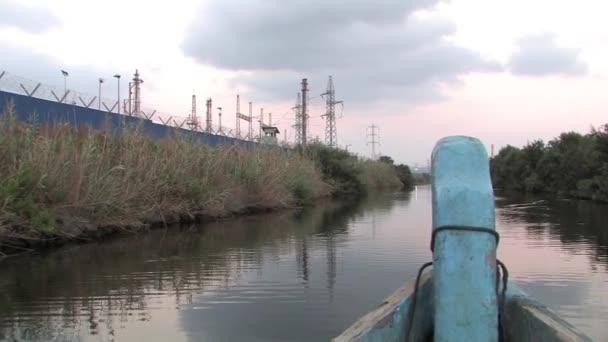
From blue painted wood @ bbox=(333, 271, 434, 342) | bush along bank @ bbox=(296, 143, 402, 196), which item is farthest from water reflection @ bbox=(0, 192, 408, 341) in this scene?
bush along bank @ bbox=(296, 143, 402, 196)

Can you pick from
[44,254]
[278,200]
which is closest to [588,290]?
[44,254]

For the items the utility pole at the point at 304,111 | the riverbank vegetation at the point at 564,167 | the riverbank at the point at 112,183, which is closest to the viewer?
the riverbank at the point at 112,183

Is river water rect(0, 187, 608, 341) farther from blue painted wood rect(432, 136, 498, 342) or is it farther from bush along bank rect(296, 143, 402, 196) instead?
bush along bank rect(296, 143, 402, 196)

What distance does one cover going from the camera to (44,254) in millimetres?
9438

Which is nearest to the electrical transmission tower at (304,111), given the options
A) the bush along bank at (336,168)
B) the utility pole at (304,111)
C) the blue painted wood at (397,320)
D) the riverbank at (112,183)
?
the utility pole at (304,111)

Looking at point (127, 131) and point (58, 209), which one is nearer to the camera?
point (58, 209)

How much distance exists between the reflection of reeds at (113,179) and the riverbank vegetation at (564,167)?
22.8 metres

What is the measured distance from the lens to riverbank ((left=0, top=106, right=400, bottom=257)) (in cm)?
946

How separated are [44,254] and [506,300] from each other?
27.0 ft

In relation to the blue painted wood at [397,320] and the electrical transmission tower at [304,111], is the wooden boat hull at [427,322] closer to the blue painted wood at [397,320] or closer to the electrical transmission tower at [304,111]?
the blue painted wood at [397,320]

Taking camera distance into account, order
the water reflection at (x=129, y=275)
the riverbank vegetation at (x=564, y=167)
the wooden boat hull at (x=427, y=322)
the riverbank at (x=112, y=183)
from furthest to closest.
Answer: the riverbank vegetation at (x=564, y=167) → the riverbank at (x=112, y=183) → the water reflection at (x=129, y=275) → the wooden boat hull at (x=427, y=322)

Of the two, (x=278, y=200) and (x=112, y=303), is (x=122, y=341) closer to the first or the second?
(x=112, y=303)

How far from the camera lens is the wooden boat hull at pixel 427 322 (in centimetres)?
325

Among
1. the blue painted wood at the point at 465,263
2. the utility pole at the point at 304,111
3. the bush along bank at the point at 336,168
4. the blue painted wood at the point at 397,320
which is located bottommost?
the blue painted wood at the point at 397,320
